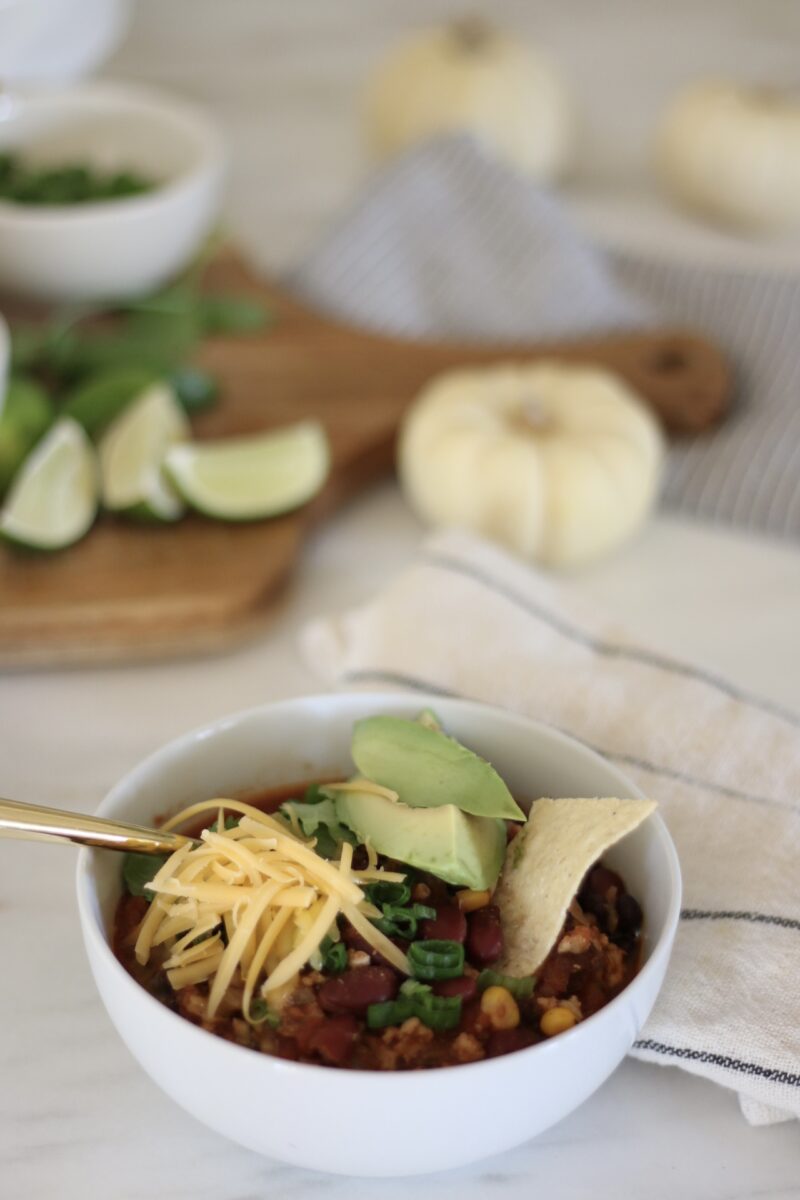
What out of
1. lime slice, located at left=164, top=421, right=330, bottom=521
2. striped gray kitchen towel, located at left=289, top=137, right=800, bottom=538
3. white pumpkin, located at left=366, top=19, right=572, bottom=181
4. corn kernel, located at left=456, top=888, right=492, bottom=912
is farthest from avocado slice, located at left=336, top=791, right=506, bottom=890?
white pumpkin, located at left=366, top=19, right=572, bottom=181

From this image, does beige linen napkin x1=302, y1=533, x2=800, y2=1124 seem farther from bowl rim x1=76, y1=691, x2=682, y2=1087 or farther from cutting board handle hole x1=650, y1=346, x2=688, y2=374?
cutting board handle hole x1=650, y1=346, x2=688, y2=374

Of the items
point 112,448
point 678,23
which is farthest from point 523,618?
point 678,23

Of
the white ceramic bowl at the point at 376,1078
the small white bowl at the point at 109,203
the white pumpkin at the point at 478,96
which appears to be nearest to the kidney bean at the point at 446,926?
the white ceramic bowl at the point at 376,1078

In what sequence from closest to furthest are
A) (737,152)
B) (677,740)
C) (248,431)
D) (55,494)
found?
(677,740)
(55,494)
(248,431)
(737,152)

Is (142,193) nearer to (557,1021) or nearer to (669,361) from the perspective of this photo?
(669,361)

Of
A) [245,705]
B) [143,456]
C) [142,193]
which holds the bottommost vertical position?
[245,705]

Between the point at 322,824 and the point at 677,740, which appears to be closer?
the point at 322,824

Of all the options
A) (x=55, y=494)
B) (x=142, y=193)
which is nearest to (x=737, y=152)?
(x=142, y=193)
